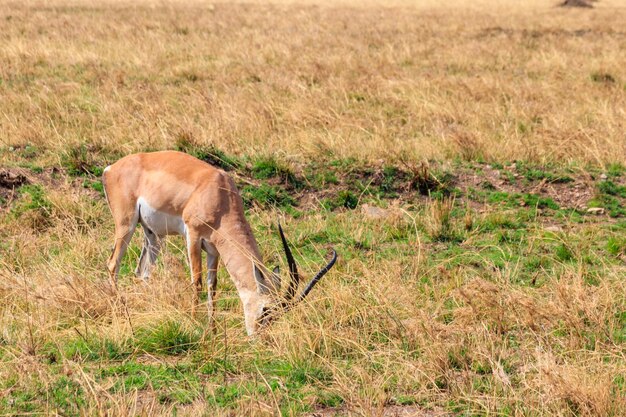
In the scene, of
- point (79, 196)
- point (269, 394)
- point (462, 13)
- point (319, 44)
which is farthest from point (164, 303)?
point (462, 13)

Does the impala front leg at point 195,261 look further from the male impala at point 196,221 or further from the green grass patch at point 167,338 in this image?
the green grass patch at point 167,338

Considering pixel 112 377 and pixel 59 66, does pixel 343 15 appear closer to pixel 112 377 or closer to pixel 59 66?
pixel 59 66

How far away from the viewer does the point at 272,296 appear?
5434 millimetres

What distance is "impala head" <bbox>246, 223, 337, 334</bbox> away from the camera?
5.30 meters

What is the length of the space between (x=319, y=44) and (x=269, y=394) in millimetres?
15207

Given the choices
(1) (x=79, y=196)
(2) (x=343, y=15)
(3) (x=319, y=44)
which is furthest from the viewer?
(2) (x=343, y=15)

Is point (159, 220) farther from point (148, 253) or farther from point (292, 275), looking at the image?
point (292, 275)

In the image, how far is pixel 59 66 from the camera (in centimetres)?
1474

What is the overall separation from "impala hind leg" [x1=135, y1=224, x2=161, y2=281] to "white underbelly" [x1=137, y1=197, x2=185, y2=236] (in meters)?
0.14

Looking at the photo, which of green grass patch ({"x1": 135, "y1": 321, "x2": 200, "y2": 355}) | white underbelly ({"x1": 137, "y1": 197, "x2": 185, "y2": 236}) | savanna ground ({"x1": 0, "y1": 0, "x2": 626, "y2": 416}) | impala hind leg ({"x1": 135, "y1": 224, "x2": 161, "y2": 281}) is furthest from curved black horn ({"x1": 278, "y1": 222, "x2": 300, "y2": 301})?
impala hind leg ({"x1": 135, "y1": 224, "x2": 161, "y2": 281})

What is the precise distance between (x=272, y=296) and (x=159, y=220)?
1241 mm

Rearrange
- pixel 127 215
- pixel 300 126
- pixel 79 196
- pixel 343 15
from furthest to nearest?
pixel 343 15
pixel 300 126
pixel 79 196
pixel 127 215

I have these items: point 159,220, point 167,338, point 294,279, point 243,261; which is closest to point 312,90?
point 159,220

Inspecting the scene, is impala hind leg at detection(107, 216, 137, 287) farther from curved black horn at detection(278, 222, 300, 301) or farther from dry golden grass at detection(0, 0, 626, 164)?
dry golden grass at detection(0, 0, 626, 164)
